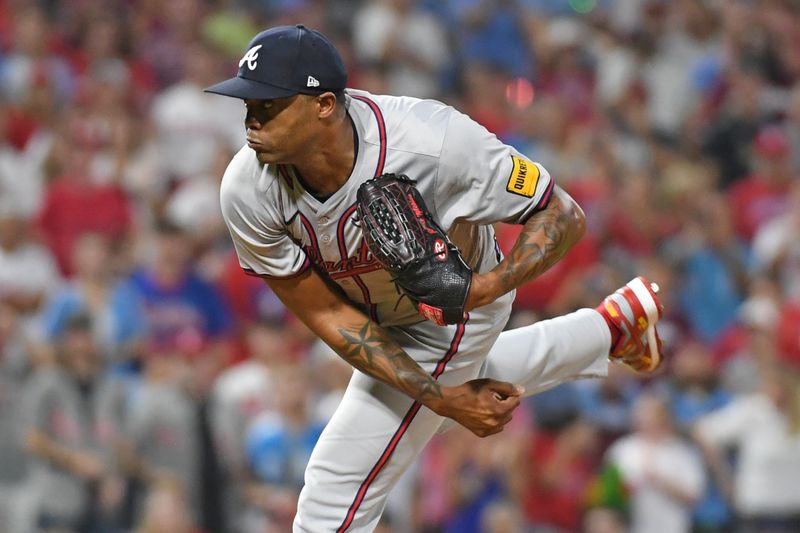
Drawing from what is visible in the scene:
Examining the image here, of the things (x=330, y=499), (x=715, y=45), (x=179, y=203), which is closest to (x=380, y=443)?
(x=330, y=499)

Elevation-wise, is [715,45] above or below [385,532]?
above

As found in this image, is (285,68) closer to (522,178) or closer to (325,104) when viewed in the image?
(325,104)

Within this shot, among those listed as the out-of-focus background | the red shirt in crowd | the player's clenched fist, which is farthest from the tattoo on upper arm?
the red shirt in crowd

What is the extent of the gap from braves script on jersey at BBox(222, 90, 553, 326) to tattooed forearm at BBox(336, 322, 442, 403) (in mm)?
220

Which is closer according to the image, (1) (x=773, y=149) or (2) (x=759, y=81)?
(1) (x=773, y=149)

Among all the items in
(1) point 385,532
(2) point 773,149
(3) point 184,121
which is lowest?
(1) point 385,532

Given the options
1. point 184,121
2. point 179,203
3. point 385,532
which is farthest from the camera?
point 184,121

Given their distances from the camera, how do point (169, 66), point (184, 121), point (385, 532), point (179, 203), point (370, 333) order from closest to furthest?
point (370, 333) < point (385, 532) < point (179, 203) < point (184, 121) < point (169, 66)

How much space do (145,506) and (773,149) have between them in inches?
203

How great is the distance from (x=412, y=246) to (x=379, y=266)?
16.5 inches

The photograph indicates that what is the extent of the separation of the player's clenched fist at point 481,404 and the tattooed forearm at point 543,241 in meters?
0.34

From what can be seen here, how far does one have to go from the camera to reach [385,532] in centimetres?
745

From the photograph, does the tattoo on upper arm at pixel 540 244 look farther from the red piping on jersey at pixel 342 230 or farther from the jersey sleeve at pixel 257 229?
the jersey sleeve at pixel 257 229

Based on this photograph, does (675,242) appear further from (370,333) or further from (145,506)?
(370,333)
